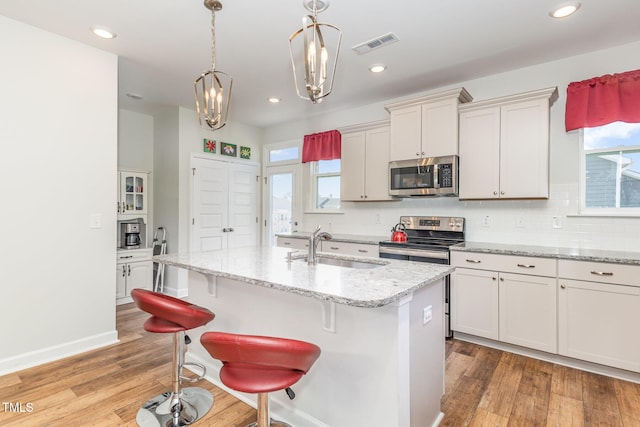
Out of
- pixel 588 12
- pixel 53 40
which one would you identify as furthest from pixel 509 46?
pixel 53 40

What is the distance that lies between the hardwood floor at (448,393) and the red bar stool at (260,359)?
87cm

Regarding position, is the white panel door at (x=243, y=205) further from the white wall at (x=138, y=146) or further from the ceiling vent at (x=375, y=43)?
the ceiling vent at (x=375, y=43)

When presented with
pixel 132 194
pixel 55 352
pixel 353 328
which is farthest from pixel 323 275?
pixel 132 194

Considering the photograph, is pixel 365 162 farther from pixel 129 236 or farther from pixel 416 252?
pixel 129 236

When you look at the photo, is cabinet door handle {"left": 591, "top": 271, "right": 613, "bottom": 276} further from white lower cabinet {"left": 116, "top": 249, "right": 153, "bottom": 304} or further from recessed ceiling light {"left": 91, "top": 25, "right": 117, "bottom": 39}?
white lower cabinet {"left": 116, "top": 249, "right": 153, "bottom": 304}

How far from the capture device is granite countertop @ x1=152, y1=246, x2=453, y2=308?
140 cm

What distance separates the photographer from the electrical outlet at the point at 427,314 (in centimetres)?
177

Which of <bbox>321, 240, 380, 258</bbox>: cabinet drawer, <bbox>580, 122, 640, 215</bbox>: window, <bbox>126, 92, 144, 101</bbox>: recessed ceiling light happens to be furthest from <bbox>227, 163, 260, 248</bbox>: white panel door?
<bbox>580, 122, 640, 215</bbox>: window

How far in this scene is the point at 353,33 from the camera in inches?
107

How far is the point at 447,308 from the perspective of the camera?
10.7 feet

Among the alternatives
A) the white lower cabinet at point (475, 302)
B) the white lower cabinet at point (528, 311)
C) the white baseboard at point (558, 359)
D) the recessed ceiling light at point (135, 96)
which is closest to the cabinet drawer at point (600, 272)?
the white lower cabinet at point (528, 311)

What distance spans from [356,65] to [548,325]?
2.99 metres

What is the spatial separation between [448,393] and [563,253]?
4.96ft

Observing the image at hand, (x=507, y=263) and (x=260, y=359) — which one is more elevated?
(x=507, y=263)
